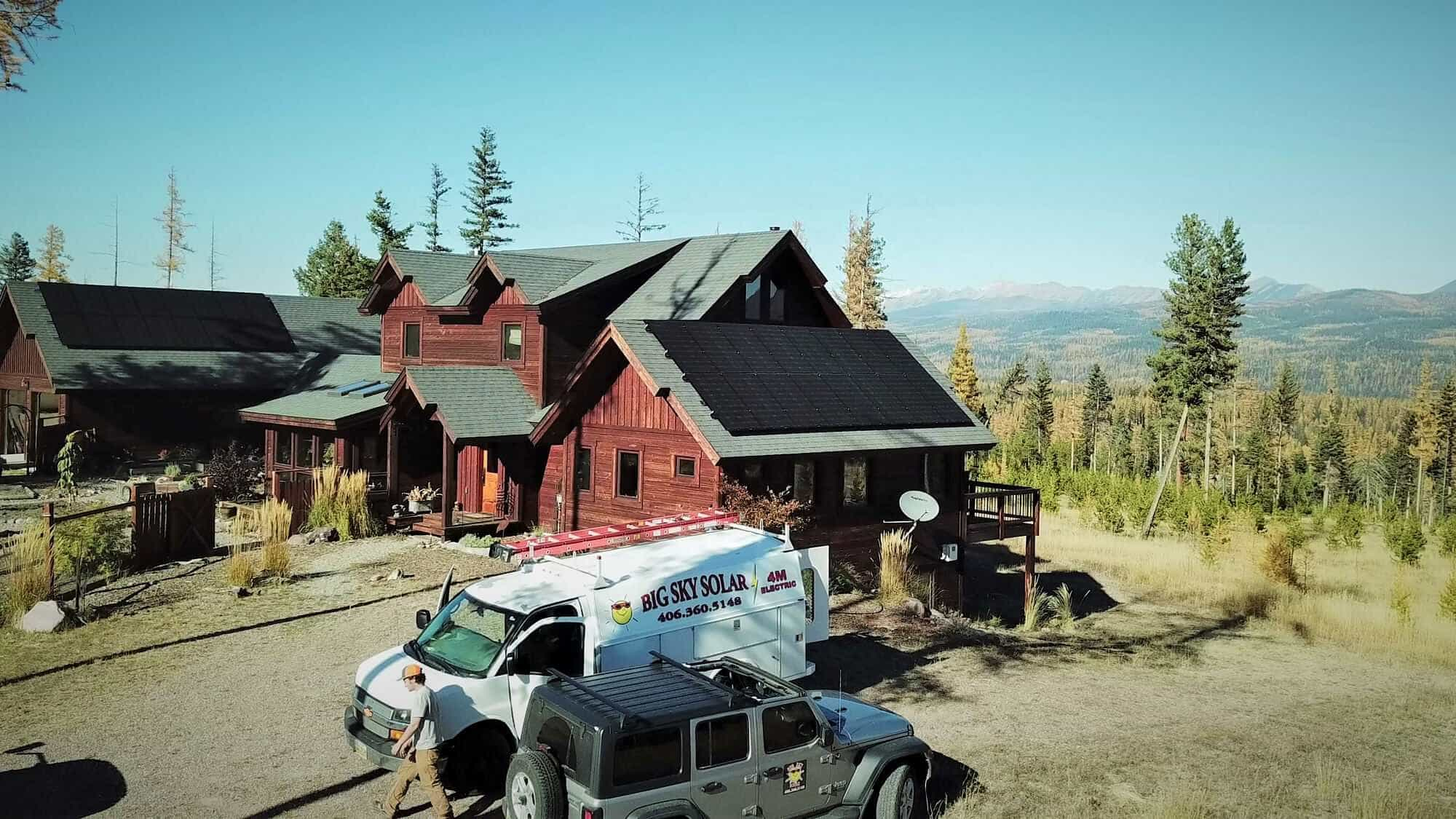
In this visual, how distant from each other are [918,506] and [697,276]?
36.2ft

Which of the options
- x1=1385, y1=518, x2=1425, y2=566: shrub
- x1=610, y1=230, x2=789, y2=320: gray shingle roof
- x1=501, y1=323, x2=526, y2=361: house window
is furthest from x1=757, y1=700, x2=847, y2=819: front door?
x1=1385, y1=518, x2=1425, y2=566: shrub

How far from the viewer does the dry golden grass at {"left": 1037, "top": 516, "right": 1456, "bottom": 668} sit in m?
21.8

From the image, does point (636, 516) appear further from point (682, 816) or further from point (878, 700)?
point (682, 816)

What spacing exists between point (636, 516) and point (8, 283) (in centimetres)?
3251

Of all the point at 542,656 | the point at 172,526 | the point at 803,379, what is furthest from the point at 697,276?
the point at 542,656

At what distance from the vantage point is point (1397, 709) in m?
16.0

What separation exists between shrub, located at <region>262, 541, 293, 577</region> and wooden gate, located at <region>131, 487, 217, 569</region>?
3.19 meters

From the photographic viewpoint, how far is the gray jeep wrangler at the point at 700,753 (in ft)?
26.8

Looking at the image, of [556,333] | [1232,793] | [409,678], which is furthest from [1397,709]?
[556,333]

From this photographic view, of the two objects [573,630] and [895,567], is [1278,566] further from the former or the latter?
[573,630]

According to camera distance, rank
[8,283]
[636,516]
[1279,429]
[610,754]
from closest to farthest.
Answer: [610,754] → [636,516] → [8,283] → [1279,429]

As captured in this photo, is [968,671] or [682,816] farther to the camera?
[968,671]

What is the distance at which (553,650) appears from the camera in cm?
1125

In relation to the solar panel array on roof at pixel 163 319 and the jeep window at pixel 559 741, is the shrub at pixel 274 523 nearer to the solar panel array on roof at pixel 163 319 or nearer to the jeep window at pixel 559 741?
the jeep window at pixel 559 741
